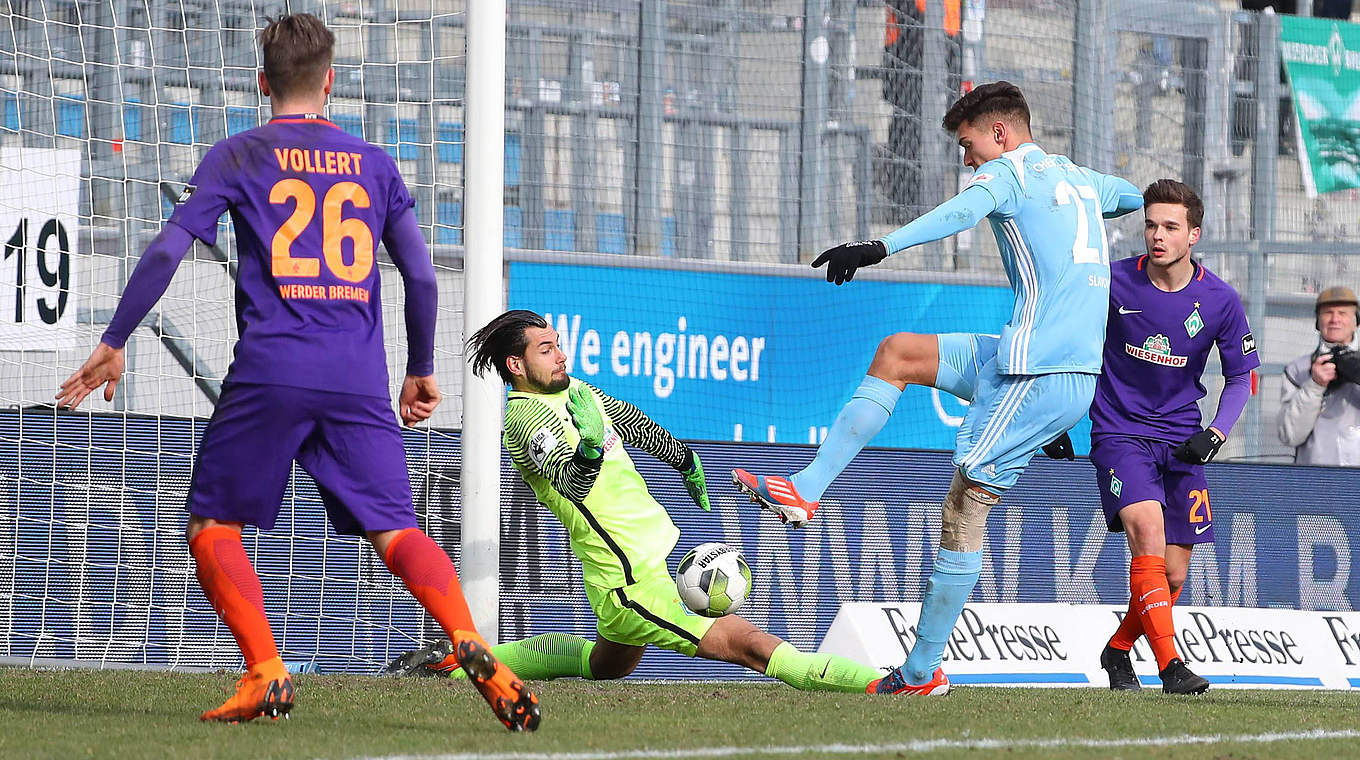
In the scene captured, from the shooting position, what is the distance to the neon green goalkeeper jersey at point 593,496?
5277 mm

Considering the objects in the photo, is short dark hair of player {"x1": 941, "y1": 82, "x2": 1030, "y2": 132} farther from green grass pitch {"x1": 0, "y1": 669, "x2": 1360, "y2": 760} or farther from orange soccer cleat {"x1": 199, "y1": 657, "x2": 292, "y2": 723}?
orange soccer cleat {"x1": 199, "y1": 657, "x2": 292, "y2": 723}

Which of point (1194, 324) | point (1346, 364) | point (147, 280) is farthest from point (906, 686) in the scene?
point (1346, 364)

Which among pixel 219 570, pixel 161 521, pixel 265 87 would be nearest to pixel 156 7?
pixel 161 521

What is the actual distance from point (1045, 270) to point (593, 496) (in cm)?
165

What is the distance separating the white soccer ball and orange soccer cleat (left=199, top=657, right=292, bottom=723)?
1553mm

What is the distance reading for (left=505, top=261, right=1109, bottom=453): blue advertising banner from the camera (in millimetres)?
9500

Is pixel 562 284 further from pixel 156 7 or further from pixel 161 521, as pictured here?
pixel 161 521

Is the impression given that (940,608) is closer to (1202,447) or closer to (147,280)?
(1202,447)

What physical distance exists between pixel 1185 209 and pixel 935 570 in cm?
171

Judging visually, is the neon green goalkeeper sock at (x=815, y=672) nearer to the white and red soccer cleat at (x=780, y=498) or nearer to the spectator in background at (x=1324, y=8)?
the white and red soccer cleat at (x=780, y=498)

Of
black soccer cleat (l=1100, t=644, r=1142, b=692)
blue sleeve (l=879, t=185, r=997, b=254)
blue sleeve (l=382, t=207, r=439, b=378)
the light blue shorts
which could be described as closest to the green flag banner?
black soccer cleat (l=1100, t=644, r=1142, b=692)

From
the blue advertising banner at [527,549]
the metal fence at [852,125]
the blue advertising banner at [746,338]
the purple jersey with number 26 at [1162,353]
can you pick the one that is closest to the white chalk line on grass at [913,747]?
the purple jersey with number 26 at [1162,353]

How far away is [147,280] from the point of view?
13.4 ft

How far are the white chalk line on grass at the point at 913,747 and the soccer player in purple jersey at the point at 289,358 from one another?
0.37 meters
